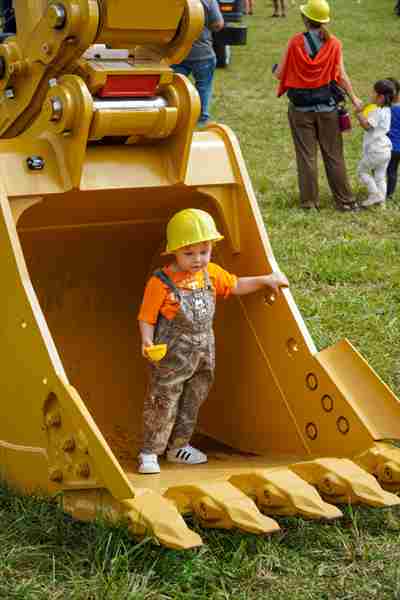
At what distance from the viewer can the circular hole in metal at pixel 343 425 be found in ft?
14.2

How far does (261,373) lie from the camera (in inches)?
191

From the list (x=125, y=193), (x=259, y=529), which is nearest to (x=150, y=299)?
(x=125, y=193)

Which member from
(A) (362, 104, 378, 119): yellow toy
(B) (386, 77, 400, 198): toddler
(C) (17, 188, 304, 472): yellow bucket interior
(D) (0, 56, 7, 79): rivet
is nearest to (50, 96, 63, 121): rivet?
(C) (17, 188, 304, 472): yellow bucket interior

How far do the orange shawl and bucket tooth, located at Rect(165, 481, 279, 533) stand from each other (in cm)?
654

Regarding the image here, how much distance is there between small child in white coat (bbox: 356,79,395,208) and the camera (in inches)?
400

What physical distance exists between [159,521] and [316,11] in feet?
22.7

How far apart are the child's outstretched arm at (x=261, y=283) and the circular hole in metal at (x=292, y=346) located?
0.72 feet

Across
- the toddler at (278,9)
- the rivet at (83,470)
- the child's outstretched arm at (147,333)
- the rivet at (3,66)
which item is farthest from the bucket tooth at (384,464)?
the toddler at (278,9)

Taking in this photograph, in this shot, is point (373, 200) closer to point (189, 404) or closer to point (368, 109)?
point (368, 109)

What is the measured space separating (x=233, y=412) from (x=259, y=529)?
1562 mm

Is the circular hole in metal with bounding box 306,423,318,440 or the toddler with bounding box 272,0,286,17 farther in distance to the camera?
the toddler with bounding box 272,0,286,17

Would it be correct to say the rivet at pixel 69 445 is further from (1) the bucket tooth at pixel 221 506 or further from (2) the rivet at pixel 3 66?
(2) the rivet at pixel 3 66

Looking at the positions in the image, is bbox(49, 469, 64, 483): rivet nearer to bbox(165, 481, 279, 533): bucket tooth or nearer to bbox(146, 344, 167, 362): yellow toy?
bbox(165, 481, 279, 533): bucket tooth

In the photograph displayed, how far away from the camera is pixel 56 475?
389 cm
